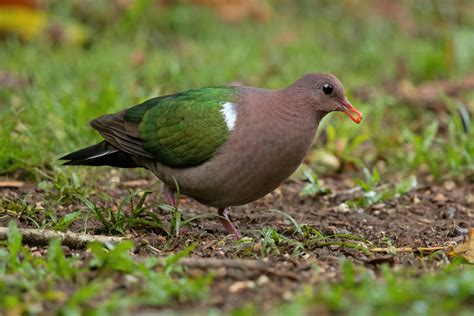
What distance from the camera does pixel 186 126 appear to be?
16.2 feet

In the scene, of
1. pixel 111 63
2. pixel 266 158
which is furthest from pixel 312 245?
pixel 111 63

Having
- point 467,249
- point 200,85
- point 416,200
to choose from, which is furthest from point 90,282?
point 200,85

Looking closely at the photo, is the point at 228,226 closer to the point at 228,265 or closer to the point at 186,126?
the point at 186,126

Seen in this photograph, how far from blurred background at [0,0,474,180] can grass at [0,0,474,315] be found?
0.02 meters

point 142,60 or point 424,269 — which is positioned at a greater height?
point 142,60

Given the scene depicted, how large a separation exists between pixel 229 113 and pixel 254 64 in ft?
13.8

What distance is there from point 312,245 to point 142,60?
4565mm

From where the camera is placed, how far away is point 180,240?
15.1 feet

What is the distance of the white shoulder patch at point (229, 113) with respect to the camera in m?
4.77

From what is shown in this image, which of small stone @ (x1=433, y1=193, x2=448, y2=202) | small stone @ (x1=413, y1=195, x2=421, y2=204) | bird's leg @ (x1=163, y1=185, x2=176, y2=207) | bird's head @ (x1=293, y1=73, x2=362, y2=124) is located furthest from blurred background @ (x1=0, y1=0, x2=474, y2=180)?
bird's head @ (x1=293, y1=73, x2=362, y2=124)

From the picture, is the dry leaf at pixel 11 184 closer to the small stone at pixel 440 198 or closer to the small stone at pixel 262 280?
the small stone at pixel 262 280

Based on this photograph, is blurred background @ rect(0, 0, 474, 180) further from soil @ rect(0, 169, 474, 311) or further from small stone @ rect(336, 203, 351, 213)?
small stone @ rect(336, 203, 351, 213)

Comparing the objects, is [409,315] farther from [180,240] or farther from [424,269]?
[180,240]

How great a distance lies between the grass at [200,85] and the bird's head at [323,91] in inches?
26.8
